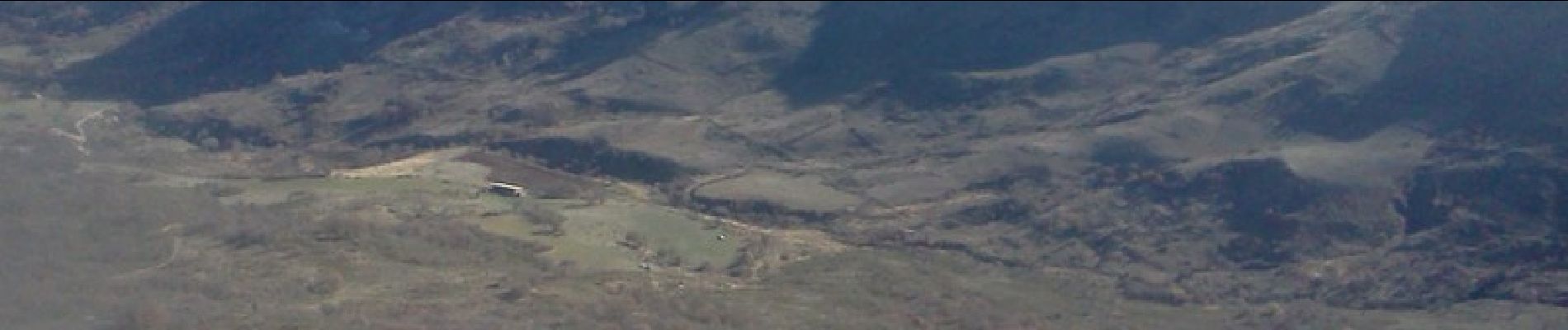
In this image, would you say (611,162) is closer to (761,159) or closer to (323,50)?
(761,159)

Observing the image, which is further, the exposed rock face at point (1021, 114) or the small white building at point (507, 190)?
the small white building at point (507, 190)

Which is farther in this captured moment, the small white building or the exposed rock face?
the small white building

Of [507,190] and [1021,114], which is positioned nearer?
[507,190]

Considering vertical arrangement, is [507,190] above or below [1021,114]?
above

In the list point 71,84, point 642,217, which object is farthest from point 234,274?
point 71,84
